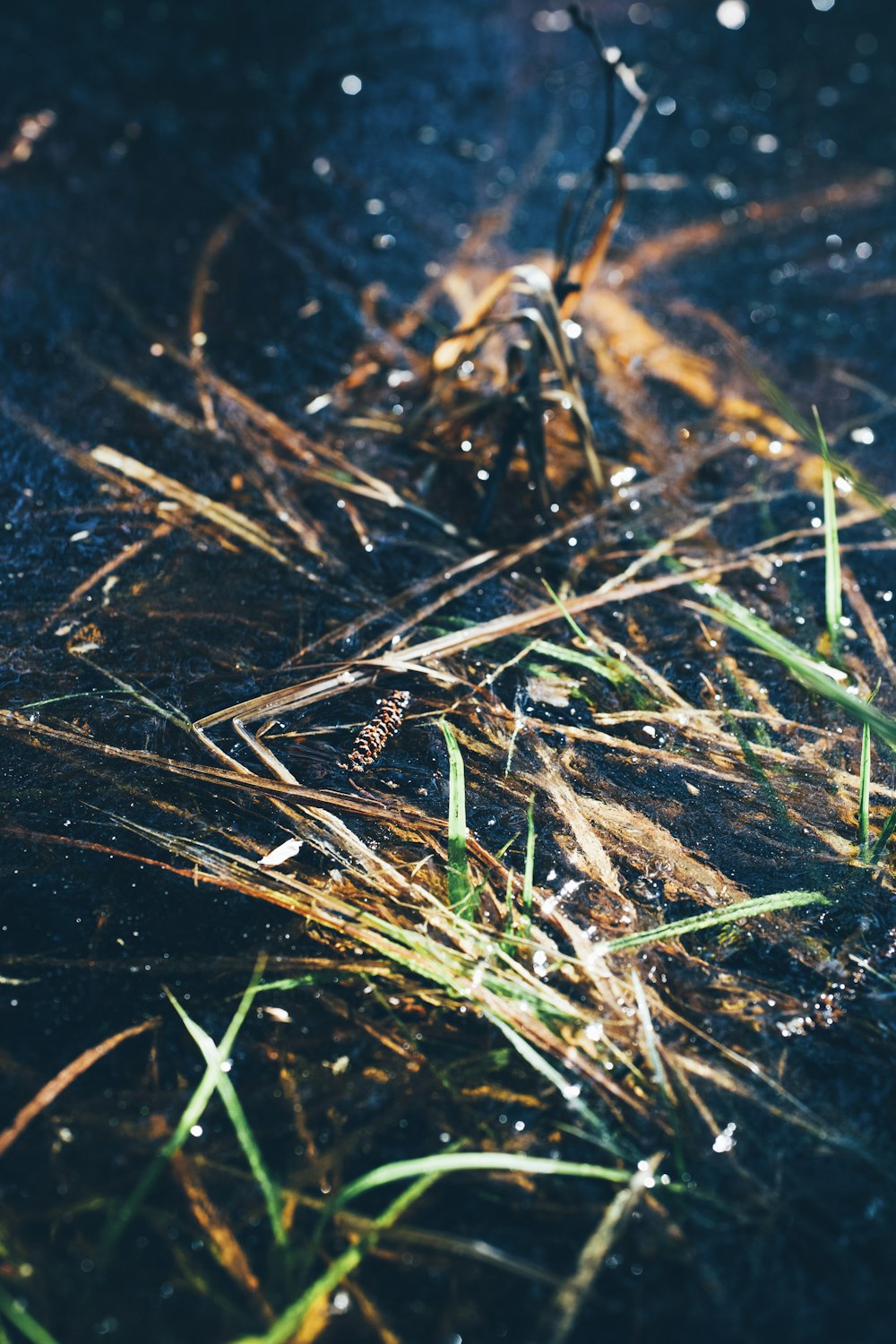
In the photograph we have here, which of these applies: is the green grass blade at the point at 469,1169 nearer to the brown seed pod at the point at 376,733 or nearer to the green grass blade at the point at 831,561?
the brown seed pod at the point at 376,733

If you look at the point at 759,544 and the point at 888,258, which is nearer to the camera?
the point at 759,544

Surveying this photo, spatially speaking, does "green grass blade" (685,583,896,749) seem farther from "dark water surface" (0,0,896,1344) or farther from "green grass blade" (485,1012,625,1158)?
"green grass blade" (485,1012,625,1158)

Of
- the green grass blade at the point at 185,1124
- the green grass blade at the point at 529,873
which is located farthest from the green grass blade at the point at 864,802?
the green grass blade at the point at 185,1124

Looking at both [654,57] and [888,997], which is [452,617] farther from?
[654,57]

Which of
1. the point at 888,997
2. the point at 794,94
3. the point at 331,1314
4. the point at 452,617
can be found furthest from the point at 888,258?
the point at 331,1314

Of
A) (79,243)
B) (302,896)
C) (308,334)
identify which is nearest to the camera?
(302,896)

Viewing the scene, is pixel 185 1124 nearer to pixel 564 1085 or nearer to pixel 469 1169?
pixel 469 1169

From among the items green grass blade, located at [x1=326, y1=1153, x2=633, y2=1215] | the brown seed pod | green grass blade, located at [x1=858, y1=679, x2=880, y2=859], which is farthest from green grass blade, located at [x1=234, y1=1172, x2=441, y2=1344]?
green grass blade, located at [x1=858, y1=679, x2=880, y2=859]

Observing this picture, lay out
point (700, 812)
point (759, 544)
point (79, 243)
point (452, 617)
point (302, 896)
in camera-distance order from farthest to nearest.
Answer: point (79, 243), point (759, 544), point (452, 617), point (700, 812), point (302, 896)
